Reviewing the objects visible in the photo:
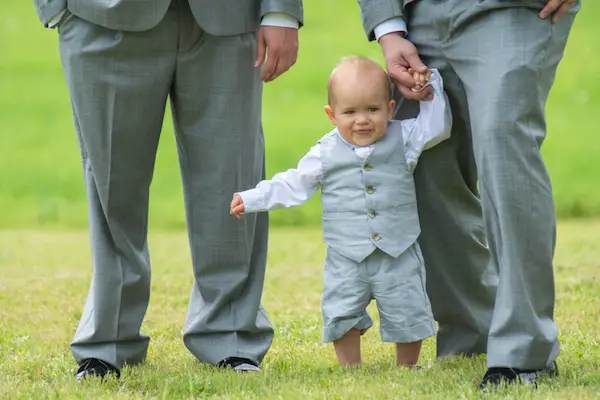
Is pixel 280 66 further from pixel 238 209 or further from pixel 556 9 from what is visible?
pixel 556 9

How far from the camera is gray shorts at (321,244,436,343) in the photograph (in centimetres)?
378

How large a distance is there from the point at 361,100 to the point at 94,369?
1.24 m

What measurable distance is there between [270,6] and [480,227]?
1016mm

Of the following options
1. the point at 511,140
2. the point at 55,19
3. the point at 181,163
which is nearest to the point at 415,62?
the point at 511,140

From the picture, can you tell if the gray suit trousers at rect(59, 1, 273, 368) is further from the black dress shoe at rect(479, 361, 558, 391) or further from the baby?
the black dress shoe at rect(479, 361, 558, 391)

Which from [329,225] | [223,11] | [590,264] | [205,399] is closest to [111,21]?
[223,11]

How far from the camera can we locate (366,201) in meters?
3.75

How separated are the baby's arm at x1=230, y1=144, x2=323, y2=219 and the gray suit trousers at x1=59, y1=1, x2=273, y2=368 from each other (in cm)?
19

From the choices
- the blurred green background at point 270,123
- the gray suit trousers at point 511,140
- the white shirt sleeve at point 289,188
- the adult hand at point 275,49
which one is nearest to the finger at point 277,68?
the adult hand at point 275,49

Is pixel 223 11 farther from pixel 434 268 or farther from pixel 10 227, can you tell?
pixel 10 227

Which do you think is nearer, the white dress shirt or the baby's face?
the white dress shirt

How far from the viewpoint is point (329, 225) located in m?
3.82

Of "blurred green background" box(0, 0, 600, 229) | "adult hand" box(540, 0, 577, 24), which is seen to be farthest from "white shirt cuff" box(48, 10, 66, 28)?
"blurred green background" box(0, 0, 600, 229)

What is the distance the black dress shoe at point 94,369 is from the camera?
3861 mm
